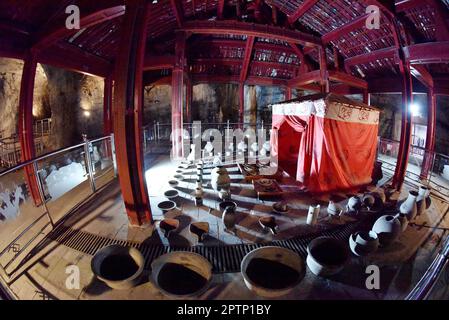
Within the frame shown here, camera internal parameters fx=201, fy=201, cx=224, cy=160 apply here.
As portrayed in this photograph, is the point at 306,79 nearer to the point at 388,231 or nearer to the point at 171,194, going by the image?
the point at 388,231

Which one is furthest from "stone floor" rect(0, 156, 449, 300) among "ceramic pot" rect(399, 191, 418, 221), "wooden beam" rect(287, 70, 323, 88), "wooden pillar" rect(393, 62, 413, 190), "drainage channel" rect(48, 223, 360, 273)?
"wooden beam" rect(287, 70, 323, 88)

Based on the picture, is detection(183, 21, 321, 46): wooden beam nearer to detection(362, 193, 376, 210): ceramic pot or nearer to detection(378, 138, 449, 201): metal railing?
detection(378, 138, 449, 201): metal railing

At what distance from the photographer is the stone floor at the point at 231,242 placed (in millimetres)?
2367

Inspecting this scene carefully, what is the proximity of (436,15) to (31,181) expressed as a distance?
11.3m

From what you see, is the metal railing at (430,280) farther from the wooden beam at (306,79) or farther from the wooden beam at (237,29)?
the wooden beam at (306,79)

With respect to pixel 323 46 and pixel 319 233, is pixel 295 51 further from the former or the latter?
pixel 319 233

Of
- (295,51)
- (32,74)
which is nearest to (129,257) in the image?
(32,74)

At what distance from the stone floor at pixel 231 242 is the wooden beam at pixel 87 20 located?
148 inches

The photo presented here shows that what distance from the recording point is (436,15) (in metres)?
5.08

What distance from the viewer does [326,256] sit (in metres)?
2.77

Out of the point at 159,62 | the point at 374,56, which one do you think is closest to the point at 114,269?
the point at 159,62

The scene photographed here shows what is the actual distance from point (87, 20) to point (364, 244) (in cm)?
666

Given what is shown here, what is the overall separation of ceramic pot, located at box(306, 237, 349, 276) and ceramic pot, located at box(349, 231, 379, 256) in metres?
0.38
